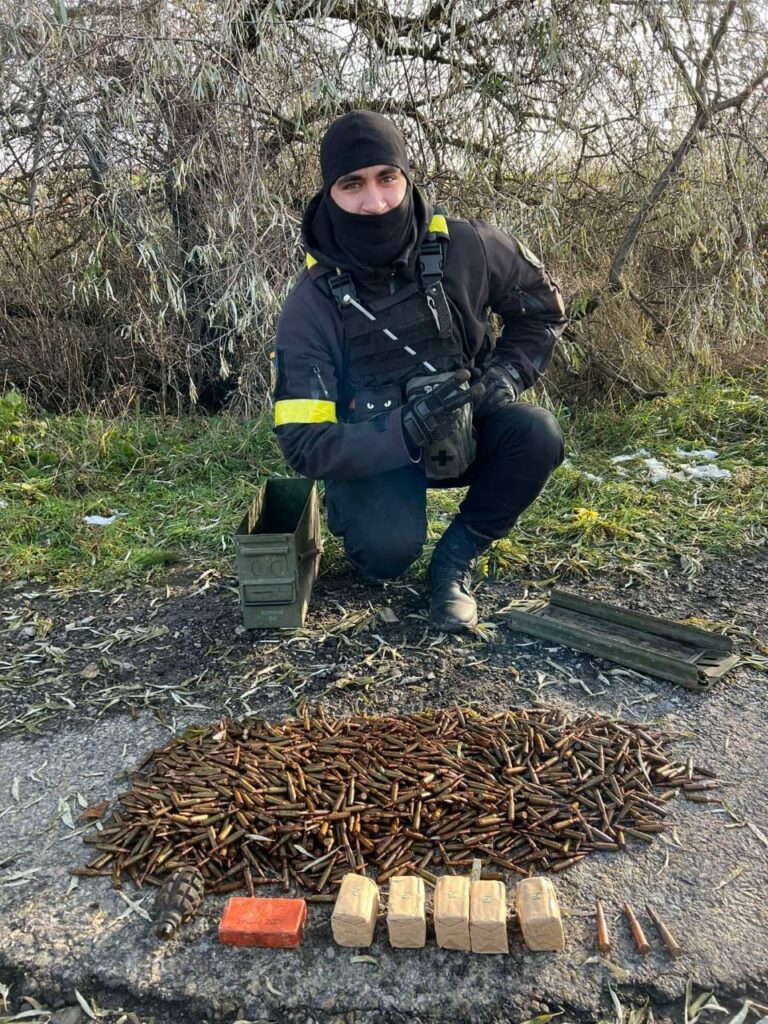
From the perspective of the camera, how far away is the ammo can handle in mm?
3463

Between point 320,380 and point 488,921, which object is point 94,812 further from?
point 320,380

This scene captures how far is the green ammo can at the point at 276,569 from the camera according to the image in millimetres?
3305

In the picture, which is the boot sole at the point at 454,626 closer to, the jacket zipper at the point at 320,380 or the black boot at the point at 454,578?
the black boot at the point at 454,578

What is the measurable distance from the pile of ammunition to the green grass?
133 centimetres

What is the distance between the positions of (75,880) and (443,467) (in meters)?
1.96

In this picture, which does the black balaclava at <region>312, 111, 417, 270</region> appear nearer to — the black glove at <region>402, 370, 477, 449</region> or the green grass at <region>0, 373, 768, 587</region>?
the black glove at <region>402, 370, 477, 449</region>

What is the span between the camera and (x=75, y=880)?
7.41 feet

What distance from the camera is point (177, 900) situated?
2.11 metres

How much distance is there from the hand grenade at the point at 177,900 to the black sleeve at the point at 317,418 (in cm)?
159

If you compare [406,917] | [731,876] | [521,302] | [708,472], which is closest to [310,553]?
[521,302]

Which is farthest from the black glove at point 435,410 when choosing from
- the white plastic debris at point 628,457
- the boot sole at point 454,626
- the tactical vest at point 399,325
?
the white plastic debris at point 628,457

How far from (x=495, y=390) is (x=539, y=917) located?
222 cm

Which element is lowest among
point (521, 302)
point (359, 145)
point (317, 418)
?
point (317, 418)

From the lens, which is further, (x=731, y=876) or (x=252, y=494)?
(x=252, y=494)
